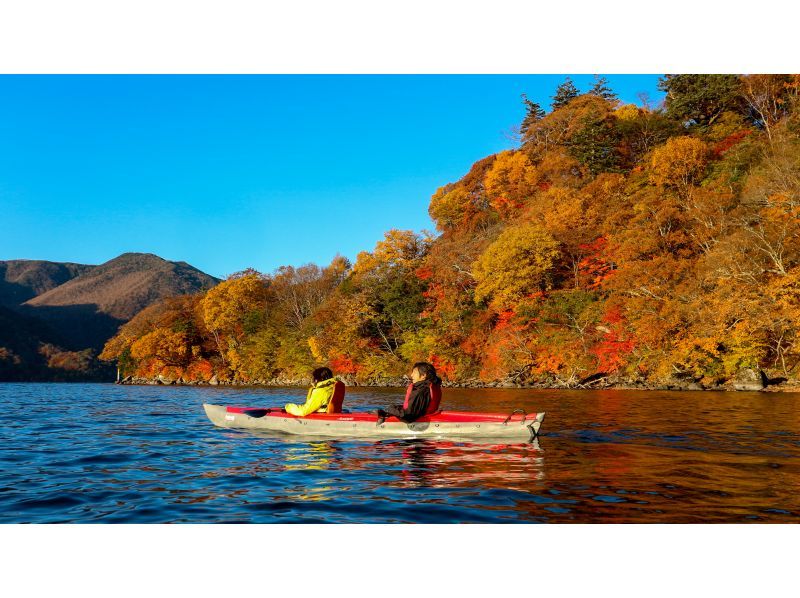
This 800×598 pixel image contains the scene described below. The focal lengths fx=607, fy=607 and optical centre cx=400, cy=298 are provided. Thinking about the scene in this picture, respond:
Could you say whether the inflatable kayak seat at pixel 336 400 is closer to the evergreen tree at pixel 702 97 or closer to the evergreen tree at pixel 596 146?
the evergreen tree at pixel 596 146

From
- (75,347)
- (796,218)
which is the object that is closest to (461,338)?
(796,218)

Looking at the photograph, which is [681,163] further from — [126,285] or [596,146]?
[126,285]

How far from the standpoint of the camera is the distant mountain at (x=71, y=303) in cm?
9512

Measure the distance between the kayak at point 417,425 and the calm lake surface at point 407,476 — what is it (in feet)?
0.81

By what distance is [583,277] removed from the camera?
134 ft

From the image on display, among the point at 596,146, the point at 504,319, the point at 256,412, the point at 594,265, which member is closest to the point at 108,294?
the point at 596,146

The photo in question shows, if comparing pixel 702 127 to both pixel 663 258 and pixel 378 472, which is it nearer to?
pixel 663 258

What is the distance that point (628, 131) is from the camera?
A: 5531 centimetres

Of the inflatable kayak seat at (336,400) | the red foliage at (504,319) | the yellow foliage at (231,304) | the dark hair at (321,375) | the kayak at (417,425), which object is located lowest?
the kayak at (417,425)

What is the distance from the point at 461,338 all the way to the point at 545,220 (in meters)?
10.7

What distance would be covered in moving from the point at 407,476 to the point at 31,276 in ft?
633

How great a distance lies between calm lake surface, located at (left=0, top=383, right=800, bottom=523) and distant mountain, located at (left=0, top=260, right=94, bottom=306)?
167640mm

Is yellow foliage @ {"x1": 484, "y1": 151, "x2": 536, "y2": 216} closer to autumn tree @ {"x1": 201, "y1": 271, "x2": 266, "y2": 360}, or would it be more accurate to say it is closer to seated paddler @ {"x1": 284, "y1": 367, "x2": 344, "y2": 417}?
autumn tree @ {"x1": 201, "y1": 271, "x2": 266, "y2": 360}

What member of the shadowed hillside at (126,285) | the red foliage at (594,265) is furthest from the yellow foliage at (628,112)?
the shadowed hillside at (126,285)
